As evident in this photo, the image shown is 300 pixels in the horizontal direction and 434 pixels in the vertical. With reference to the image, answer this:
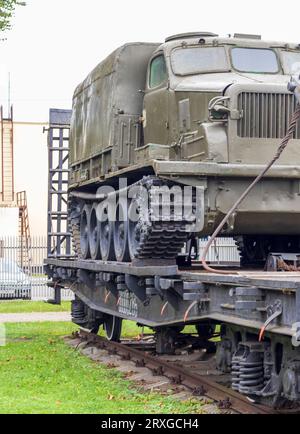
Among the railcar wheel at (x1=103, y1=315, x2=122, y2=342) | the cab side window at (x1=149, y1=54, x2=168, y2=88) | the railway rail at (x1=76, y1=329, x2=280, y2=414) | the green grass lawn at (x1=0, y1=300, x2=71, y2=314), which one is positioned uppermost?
the cab side window at (x1=149, y1=54, x2=168, y2=88)

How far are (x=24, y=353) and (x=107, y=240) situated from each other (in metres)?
1.96

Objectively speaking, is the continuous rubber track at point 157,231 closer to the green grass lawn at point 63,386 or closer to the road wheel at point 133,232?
the road wheel at point 133,232

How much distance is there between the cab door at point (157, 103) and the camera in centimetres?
1245

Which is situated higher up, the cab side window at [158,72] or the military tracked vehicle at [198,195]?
the cab side window at [158,72]

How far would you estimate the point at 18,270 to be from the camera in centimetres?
2822

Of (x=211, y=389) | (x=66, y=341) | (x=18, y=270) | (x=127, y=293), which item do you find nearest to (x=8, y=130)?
(x=18, y=270)

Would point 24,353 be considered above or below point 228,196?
below

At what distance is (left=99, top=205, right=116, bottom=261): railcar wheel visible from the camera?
13311 mm

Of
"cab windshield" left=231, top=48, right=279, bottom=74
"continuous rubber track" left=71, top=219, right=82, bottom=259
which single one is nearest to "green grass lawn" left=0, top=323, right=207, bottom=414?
"continuous rubber track" left=71, top=219, right=82, bottom=259

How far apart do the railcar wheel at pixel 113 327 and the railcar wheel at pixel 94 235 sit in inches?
40.4

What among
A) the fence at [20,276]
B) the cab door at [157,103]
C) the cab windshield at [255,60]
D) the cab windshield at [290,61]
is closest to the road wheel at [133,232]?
the cab door at [157,103]

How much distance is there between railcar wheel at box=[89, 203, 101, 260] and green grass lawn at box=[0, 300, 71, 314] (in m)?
8.53

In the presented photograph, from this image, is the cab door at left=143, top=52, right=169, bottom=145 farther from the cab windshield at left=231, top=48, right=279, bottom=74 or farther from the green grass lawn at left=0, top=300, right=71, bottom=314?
the green grass lawn at left=0, top=300, right=71, bottom=314
